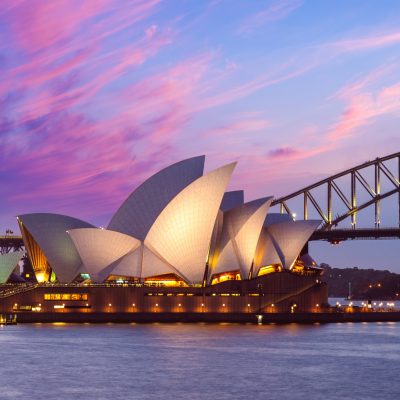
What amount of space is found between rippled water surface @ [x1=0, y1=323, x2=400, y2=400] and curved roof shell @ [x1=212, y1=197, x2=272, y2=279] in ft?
41.4

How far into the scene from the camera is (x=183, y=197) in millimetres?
90562

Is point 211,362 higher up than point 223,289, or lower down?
lower down

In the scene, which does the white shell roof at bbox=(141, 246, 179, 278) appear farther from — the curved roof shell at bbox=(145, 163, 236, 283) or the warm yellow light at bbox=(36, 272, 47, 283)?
the warm yellow light at bbox=(36, 272, 47, 283)

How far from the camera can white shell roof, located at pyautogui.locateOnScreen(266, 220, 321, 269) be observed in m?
100

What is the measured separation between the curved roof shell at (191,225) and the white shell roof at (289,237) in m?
8.64

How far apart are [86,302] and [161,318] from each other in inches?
291

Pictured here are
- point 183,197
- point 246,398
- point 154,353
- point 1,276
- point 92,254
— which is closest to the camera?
point 246,398

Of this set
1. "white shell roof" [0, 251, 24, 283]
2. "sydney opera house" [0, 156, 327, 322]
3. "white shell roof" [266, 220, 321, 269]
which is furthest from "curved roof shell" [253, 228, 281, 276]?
"white shell roof" [0, 251, 24, 283]

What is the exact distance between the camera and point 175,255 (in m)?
95.7

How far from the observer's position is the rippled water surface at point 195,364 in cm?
4703

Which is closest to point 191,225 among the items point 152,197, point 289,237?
point 152,197

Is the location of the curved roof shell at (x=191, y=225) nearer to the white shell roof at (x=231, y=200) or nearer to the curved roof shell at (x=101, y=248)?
the curved roof shell at (x=101, y=248)

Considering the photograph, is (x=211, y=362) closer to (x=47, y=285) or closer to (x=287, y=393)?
(x=287, y=393)

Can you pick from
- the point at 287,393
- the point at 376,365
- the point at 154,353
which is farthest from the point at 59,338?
the point at 287,393
